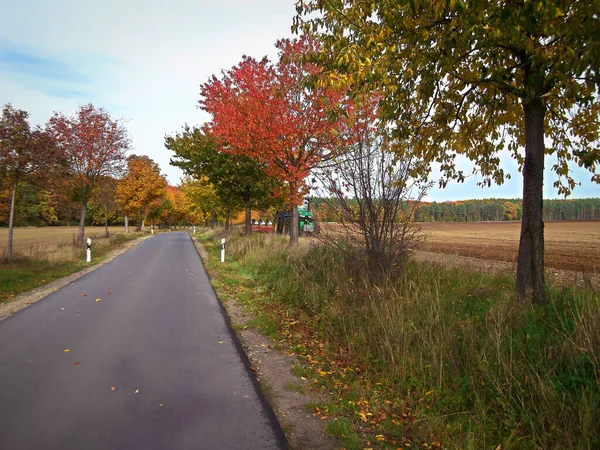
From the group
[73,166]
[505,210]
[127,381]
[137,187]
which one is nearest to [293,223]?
[127,381]

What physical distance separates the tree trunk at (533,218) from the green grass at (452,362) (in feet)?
0.96

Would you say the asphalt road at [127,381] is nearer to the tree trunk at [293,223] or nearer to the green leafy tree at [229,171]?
the tree trunk at [293,223]

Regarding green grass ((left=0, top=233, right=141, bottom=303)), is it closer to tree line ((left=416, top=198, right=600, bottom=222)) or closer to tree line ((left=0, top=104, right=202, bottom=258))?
tree line ((left=0, top=104, right=202, bottom=258))

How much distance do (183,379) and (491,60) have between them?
20.3 feet

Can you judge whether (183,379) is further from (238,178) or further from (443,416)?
(238,178)

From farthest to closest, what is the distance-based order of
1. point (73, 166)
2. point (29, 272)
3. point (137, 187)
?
point (137, 187) → point (73, 166) → point (29, 272)

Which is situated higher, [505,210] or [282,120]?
[282,120]

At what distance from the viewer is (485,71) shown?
4.68 metres

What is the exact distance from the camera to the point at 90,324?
19.9 ft

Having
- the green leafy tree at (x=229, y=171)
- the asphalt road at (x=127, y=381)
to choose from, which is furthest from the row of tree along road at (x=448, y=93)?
the green leafy tree at (x=229, y=171)

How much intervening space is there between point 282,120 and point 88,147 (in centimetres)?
1435

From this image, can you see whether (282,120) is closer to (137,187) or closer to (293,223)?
(293,223)

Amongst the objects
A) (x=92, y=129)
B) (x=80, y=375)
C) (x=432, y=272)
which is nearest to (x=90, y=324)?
(x=80, y=375)

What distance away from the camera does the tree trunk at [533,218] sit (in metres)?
4.96
